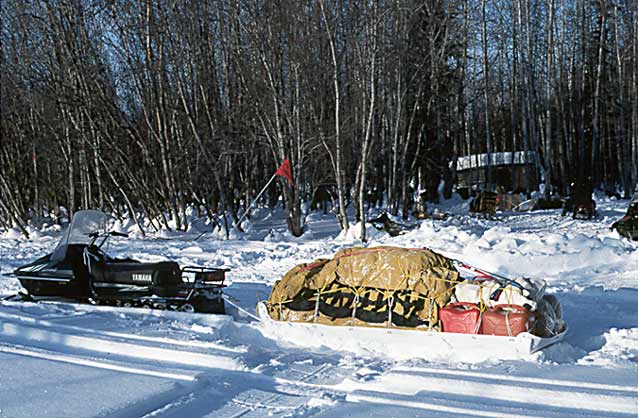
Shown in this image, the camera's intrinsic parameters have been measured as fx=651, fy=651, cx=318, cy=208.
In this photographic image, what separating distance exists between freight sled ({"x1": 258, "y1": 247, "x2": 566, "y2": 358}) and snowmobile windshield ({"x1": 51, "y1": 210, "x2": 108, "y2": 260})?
3067 millimetres

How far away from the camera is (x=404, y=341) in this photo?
6191 millimetres

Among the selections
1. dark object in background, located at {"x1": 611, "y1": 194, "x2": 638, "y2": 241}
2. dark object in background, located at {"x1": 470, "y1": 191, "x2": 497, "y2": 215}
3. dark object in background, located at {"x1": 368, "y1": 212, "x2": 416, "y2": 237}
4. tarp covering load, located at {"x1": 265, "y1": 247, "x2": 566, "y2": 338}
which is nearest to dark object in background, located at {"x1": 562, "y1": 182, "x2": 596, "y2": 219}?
dark object in background, located at {"x1": 470, "y1": 191, "x2": 497, "y2": 215}

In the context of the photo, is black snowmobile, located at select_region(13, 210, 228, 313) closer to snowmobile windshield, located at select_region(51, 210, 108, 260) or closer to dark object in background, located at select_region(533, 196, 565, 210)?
snowmobile windshield, located at select_region(51, 210, 108, 260)

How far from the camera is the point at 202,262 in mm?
12766

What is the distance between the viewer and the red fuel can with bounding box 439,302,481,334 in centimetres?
597

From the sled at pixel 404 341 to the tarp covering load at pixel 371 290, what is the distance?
88 mm

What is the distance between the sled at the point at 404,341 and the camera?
5.77 meters

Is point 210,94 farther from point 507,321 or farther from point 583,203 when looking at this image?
point 507,321

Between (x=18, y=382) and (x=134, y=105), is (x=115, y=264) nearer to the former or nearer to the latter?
(x=18, y=382)

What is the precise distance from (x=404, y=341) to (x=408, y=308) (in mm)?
332

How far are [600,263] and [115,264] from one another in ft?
25.0

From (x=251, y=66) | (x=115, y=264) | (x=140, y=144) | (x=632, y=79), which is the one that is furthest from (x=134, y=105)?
(x=632, y=79)

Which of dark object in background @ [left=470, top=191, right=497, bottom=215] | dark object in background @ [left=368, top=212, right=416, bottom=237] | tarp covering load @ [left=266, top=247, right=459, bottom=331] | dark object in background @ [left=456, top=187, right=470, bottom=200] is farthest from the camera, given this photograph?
dark object in background @ [left=456, top=187, right=470, bottom=200]

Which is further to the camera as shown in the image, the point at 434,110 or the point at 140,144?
the point at 434,110
